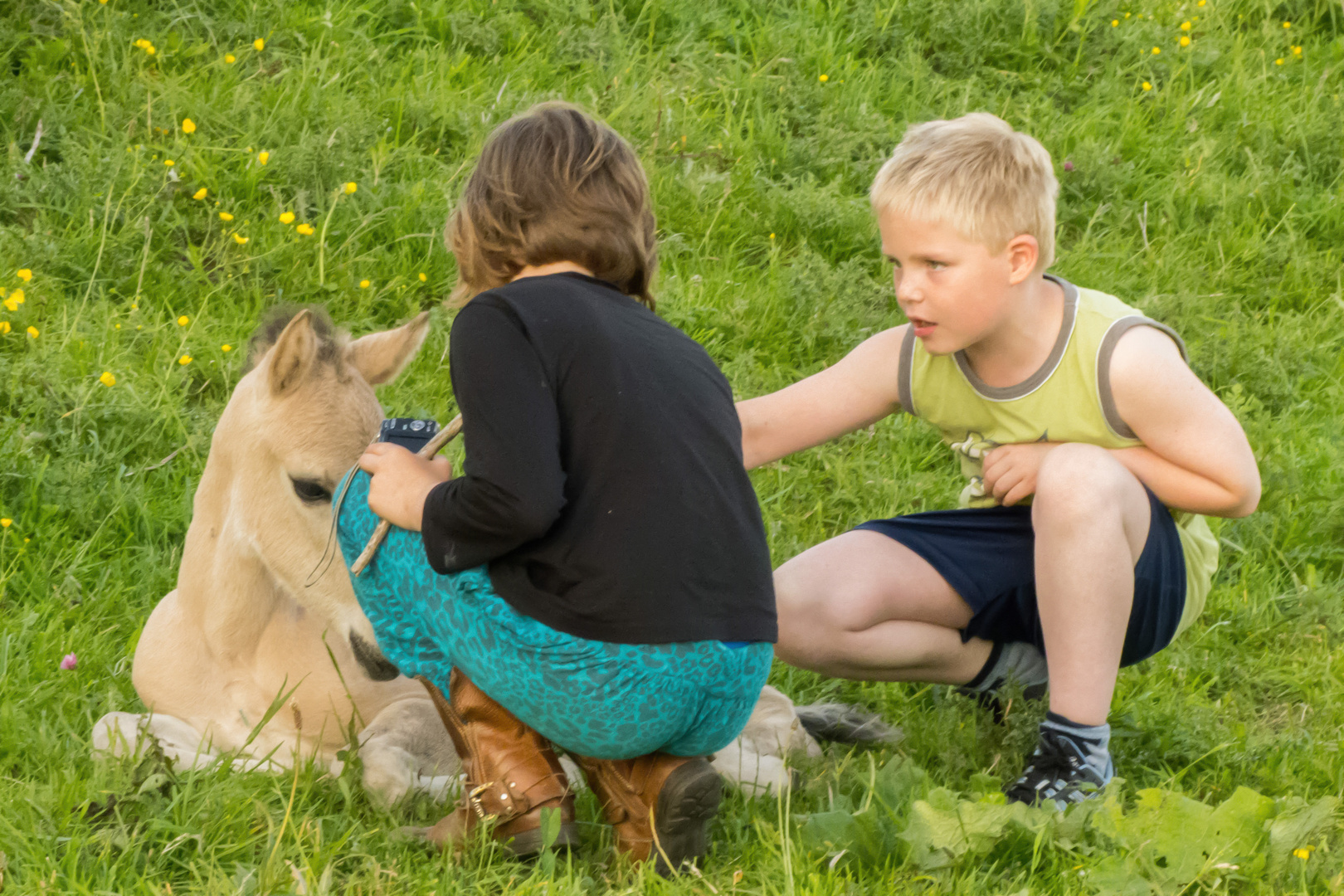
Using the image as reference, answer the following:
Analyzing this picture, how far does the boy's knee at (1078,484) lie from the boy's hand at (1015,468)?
0.32 feet

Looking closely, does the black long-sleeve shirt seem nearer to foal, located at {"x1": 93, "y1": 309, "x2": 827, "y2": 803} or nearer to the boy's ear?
foal, located at {"x1": 93, "y1": 309, "x2": 827, "y2": 803}

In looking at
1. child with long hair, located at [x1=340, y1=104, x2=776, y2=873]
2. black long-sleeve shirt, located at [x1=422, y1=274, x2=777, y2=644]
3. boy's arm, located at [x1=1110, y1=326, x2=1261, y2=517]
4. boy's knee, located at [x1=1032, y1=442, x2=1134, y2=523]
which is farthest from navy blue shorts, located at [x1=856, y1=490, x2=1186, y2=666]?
black long-sleeve shirt, located at [x1=422, y1=274, x2=777, y2=644]

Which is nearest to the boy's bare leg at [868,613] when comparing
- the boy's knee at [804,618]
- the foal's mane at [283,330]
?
the boy's knee at [804,618]

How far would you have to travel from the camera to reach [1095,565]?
2.84m

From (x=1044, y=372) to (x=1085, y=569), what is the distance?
48cm

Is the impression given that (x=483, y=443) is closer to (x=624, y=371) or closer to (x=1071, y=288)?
(x=624, y=371)

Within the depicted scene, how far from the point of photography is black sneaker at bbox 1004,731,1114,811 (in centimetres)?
279

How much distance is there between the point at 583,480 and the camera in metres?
2.44

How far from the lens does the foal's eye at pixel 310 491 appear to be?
316cm

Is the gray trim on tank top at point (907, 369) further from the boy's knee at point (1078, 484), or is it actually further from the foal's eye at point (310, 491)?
the foal's eye at point (310, 491)

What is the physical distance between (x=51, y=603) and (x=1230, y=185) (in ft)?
17.5

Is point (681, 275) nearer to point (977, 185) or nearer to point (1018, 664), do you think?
point (1018, 664)

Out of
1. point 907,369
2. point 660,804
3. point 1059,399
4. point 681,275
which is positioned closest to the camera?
point 660,804

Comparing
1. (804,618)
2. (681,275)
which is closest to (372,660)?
(804,618)
